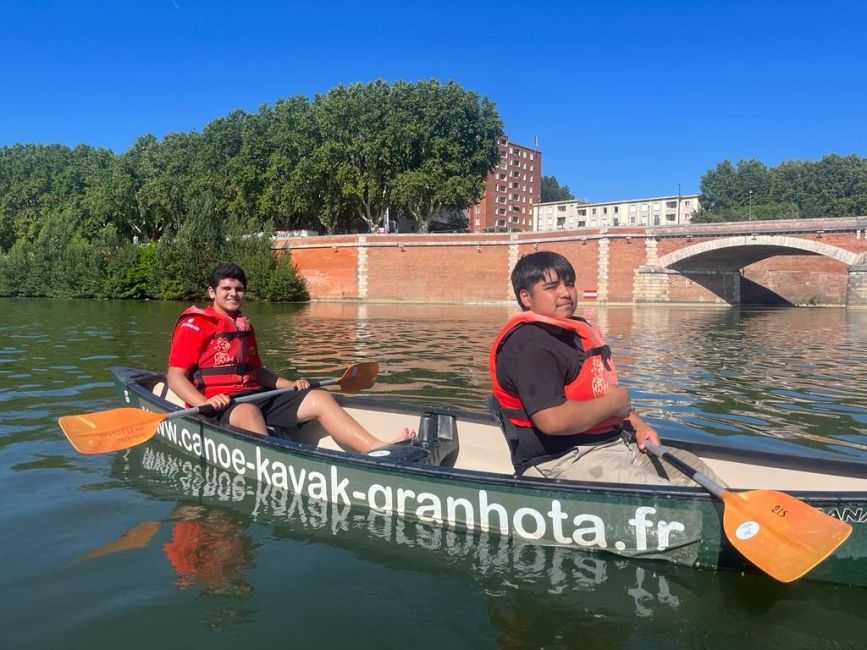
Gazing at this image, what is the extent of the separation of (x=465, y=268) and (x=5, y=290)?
1114 inches

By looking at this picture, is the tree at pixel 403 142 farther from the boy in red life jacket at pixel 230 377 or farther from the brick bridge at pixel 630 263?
the boy in red life jacket at pixel 230 377

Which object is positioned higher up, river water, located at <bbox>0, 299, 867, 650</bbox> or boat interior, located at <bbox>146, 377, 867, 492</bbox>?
boat interior, located at <bbox>146, 377, 867, 492</bbox>

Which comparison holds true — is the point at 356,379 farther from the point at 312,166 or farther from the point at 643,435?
the point at 312,166

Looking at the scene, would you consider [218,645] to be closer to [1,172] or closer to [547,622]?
[547,622]

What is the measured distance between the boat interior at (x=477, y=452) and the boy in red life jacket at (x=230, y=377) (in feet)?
0.79

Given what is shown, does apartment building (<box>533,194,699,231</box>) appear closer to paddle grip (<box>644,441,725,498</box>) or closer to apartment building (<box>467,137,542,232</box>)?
apartment building (<box>467,137,542,232</box>)

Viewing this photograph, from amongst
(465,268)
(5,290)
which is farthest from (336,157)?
(5,290)

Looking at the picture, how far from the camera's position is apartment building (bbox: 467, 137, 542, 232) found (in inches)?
3524

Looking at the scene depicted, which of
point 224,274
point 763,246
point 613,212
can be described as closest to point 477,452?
point 224,274

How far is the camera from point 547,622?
328cm

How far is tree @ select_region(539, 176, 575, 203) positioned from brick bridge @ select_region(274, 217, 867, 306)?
86.9 metres

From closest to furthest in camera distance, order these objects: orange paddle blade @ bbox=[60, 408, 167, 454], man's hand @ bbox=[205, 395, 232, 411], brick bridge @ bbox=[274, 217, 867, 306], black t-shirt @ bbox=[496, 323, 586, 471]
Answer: black t-shirt @ bbox=[496, 323, 586, 471] < orange paddle blade @ bbox=[60, 408, 167, 454] < man's hand @ bbox=[205, 395, 232, 411] < brick bridge @ bbox=[274, 217, 867, 306]

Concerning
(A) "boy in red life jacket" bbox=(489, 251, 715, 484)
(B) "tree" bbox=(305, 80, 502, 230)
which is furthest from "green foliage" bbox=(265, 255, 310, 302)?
(A) "boy in red life jacket" bbox=(489, 251, 715, 484)

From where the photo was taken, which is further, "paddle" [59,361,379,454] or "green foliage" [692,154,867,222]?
"green foliage" [692,154,867,222]
